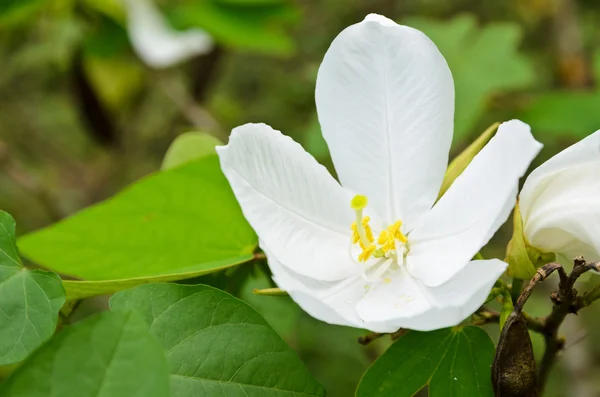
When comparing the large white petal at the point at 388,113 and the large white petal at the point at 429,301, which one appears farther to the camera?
the large white petal at the point at 388,113

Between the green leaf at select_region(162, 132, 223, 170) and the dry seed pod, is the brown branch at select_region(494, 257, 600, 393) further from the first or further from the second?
the green leaf at select_region(162, 132, 223, 170)

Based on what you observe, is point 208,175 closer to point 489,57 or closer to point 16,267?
point 16,267

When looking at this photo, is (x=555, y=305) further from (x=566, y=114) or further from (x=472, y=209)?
(x=566, y=114)

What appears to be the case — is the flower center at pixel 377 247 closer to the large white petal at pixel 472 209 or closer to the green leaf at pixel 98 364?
the large white petal at pixel 472 209

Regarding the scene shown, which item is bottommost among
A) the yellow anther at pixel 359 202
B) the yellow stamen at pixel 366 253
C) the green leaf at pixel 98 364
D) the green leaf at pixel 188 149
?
the green leaf at pixel 188 149

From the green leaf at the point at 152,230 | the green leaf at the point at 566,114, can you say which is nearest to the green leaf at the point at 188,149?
the green leaf at the point at 152,230

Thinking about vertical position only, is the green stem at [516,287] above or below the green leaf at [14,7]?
above

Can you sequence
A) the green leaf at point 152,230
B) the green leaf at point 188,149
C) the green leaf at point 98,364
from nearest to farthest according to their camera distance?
1. the green leaf at point 98,364
2. the green leaf at point 152,230
3. the green leaf at point 188,149
